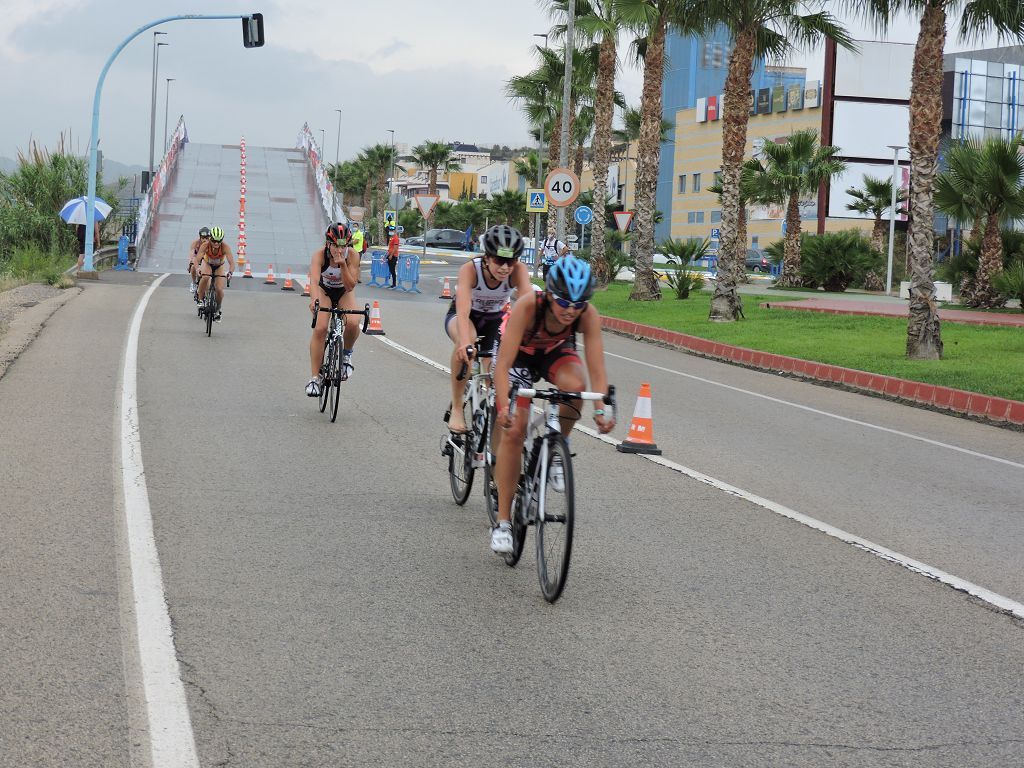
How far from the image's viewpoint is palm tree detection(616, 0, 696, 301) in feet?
99.7

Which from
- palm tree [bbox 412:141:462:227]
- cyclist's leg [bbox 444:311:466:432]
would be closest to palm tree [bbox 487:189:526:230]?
palm tree [bbox 412:141:462:227]

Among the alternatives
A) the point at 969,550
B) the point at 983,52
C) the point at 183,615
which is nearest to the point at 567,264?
the point at 183,615

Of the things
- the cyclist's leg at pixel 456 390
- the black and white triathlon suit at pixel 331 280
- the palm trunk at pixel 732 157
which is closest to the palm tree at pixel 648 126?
the palm trunk at pixel 732 157

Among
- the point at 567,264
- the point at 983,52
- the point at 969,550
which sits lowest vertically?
the point at 969,550

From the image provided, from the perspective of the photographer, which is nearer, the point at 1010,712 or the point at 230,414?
the point at 1010,712

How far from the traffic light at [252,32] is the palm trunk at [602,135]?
9.41 metres

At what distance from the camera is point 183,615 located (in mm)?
→ 5605

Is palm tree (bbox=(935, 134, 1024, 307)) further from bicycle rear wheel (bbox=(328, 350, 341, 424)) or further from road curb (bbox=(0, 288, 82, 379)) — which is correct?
bicycle rear wheel (bbox=(328, 350, 341, 424))

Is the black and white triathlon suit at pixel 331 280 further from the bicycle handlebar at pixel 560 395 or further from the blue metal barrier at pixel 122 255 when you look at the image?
the blue metal barrier at pixel 122 255

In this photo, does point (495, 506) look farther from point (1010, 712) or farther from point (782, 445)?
point (782, 445)

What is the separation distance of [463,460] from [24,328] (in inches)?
540

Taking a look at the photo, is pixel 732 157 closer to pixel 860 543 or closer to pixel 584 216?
pixel 584 216

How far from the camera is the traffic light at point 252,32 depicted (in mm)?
32875

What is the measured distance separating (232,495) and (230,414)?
380 cm
